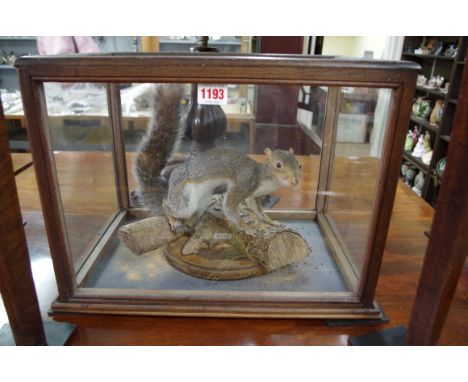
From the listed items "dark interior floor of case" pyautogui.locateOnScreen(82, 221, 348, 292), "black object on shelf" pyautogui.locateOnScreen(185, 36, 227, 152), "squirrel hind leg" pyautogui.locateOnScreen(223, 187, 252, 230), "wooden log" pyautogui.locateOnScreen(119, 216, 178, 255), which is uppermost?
"black object on shelf" pyautogui.locateOnScreen(185, 36, 227, 152)

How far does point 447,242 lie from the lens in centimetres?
41

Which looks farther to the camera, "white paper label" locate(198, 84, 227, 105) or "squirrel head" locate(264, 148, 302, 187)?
"squirrel head" locate(264, 148, 302, 187)

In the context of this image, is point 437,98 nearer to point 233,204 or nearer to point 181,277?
point 233,204

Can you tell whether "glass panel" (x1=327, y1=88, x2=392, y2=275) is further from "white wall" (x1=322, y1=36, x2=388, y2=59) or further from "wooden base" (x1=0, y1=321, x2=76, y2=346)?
"white wall" (x1=322, y1=36, x2=388, y2=59)

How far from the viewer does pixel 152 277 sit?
730 mm

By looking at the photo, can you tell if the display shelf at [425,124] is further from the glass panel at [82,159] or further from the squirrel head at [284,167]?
the glass panel at [82,159]

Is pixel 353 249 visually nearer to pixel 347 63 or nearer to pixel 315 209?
pixel 315 209

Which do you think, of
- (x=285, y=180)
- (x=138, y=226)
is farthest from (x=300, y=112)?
(x=138, y=226)

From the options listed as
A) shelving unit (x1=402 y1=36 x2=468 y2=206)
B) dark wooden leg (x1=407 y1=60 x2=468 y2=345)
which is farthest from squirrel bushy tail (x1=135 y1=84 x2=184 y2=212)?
shelving unit (x1=402 y1=36 x2=468 y2=206)

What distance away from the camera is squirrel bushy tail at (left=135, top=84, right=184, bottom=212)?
2.32ft

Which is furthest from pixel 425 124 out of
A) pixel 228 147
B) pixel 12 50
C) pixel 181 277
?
pixel 12 50

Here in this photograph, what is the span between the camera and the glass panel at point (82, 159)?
65 cm

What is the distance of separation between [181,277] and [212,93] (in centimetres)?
35

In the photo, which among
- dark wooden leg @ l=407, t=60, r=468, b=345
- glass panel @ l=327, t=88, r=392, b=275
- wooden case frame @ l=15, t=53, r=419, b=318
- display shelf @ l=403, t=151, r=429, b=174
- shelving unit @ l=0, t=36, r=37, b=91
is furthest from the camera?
shelving unit @ l=0, t=36, r=37, b=91
